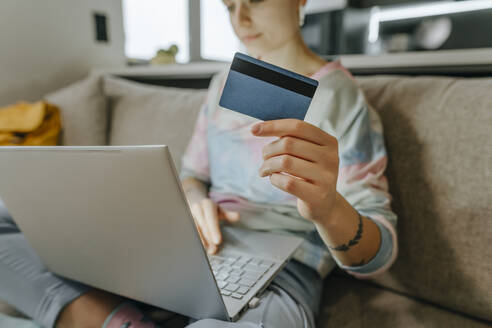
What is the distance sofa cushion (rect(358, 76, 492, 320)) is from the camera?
0.65 metres

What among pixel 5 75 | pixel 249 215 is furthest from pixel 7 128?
pixel 249 215

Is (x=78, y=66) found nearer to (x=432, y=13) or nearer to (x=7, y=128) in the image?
(x=7, y=128)

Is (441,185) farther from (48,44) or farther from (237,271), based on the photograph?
(48,44)

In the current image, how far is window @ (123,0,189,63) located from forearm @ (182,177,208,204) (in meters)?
1.19

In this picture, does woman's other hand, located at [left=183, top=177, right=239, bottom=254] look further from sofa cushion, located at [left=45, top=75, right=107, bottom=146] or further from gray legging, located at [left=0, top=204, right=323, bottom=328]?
sofa cushion, located at [left=45, top=75, right=107, bottom=146]

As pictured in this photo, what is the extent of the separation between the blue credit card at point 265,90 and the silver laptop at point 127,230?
0.38 feet

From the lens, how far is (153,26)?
7.57ft

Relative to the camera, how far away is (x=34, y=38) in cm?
150

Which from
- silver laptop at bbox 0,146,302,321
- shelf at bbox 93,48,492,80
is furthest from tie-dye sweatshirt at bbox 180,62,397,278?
shelf at bbox 93,48,492,80

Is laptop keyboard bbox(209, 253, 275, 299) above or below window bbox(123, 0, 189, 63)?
below

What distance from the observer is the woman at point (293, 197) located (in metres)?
0.44

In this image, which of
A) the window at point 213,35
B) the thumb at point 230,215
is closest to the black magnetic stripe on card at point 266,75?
the thumb at point 230,215

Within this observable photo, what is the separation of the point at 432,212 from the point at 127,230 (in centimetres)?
61

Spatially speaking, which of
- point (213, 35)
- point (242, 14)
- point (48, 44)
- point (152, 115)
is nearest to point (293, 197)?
point (242, 14)
